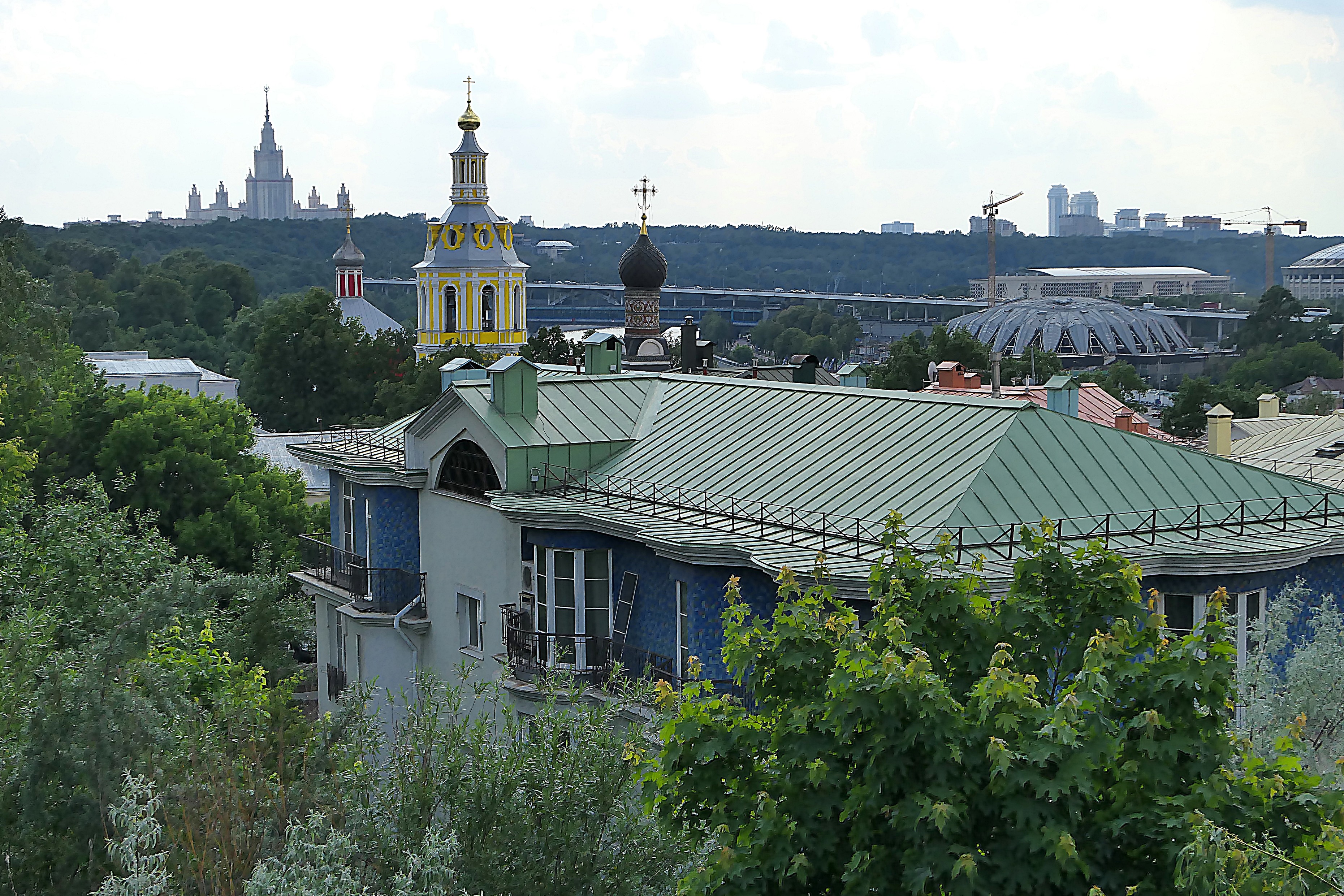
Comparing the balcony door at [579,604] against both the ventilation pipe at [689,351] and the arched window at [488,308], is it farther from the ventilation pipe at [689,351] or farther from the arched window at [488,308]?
the arched window at [488,308]

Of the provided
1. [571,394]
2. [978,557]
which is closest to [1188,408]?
[571,394]

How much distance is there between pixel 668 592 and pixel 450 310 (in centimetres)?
6583

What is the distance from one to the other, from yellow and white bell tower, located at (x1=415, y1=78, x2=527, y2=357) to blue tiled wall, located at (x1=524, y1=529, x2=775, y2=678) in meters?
61.8

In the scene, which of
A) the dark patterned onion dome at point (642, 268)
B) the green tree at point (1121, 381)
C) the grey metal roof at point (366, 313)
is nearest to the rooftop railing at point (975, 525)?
the dark patterned onion dome at point (642, 268)

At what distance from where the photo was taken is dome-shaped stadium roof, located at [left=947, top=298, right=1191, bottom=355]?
16262 centimetres

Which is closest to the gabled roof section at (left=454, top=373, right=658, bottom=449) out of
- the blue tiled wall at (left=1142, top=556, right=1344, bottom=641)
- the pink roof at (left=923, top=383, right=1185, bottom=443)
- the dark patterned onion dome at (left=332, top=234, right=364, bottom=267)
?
the blue tiled wall at (left=1142, top=556, right=1344, bottom=641)

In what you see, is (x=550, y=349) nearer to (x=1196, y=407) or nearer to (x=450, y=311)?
(x=450, y=311)

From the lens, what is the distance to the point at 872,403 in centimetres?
2384

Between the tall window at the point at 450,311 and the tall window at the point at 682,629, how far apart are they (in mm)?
66004

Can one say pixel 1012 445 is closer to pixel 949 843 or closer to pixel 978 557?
pixel 978 557

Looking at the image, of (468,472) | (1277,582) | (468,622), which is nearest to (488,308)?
(468,472)

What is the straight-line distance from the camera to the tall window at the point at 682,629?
21.5 meters

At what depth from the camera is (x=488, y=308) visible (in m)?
86.5

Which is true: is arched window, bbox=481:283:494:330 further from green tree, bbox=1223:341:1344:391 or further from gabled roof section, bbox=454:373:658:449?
gabled roof section, bbox=454:373:658:449
